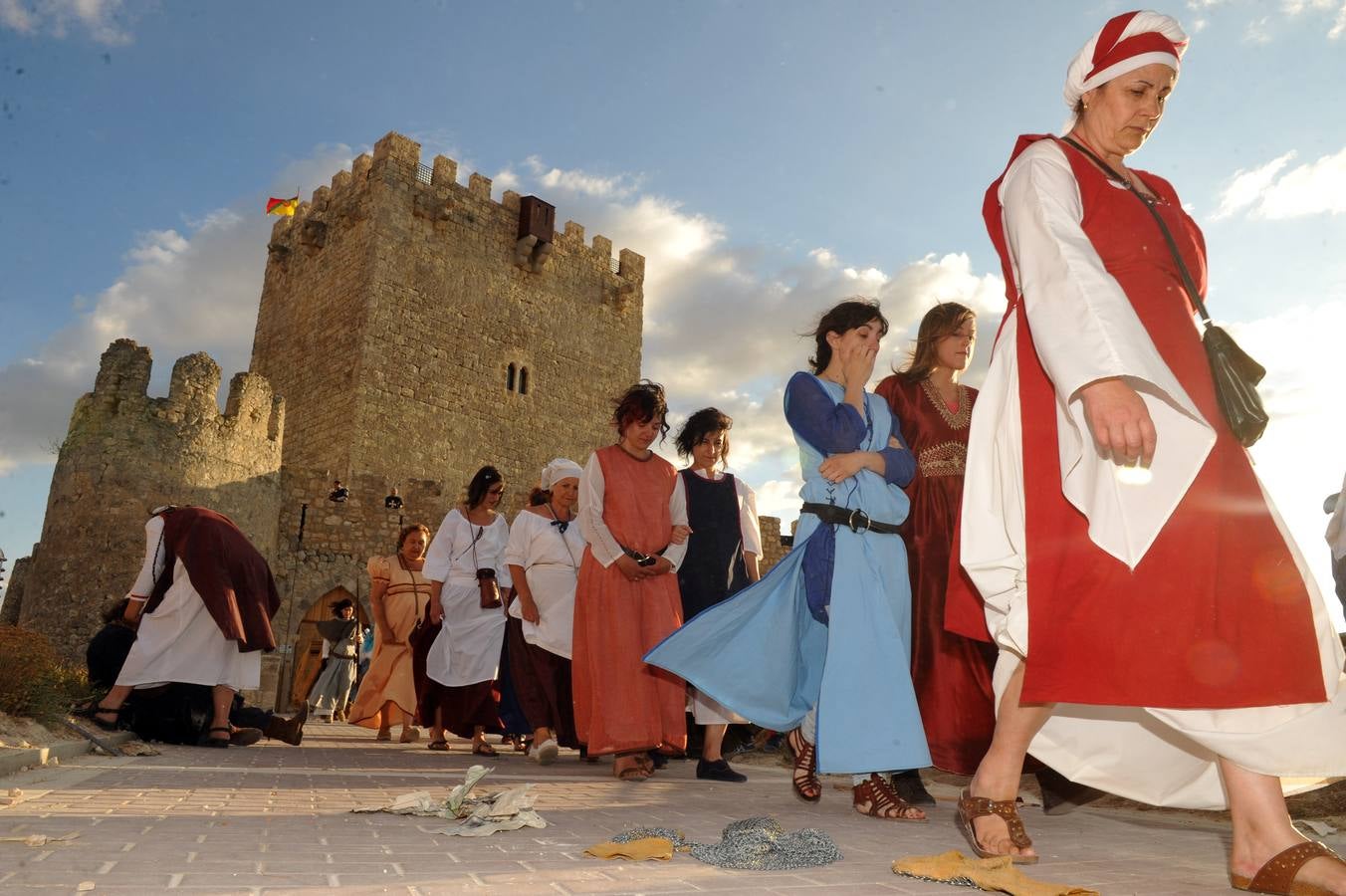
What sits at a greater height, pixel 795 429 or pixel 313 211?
pixel 313 211

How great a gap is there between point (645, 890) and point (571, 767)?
372 centimetres

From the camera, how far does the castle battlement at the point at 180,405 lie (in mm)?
12609

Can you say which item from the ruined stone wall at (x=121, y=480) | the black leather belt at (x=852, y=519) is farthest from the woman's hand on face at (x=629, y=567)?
the ruined stone wall at (x=121, y=480)

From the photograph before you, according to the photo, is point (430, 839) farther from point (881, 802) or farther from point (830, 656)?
point (881, 802)

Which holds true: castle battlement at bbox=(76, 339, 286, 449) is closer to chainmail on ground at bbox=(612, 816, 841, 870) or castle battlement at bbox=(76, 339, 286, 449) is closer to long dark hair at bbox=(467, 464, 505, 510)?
long dark hair at bbox=(467, 464, 505, 510)

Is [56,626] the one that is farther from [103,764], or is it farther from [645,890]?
[645,890]

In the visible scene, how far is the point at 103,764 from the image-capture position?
4.20m

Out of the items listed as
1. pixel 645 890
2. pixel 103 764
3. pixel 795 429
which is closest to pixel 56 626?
pixel 103 764

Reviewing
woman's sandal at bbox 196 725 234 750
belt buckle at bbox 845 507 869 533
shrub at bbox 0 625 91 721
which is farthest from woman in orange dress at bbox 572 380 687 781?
shrub at bbox 0 625 91 721

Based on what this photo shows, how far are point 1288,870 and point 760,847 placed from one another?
3.36 feet

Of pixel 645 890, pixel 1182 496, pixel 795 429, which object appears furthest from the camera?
pixel 795 429

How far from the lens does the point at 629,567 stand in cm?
490

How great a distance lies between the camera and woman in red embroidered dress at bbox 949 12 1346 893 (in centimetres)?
195

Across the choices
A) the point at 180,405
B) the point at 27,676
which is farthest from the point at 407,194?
the point at 27,676
